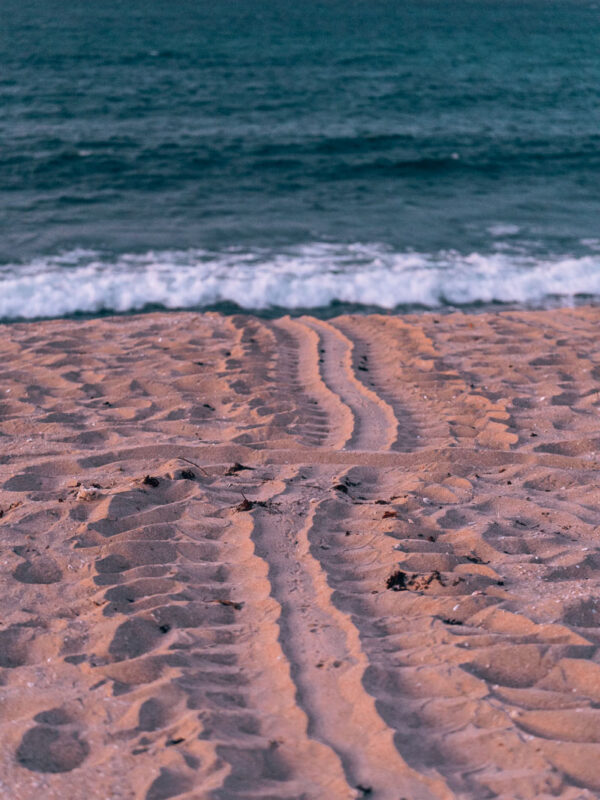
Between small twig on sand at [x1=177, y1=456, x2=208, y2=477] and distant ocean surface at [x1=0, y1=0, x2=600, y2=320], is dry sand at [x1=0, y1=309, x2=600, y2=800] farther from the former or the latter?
distant ocean surface at [x1=0, y1=0, x2=600, y2=320]

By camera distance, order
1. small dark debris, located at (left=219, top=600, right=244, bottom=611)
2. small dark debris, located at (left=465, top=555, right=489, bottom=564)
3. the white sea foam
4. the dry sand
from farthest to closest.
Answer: the white sea foam, small dark debris, located at (left=465, top=555, right=489, bottom=564), small dark debris, located at (left=219, top=600, right=244, bottom=611), the dry sand

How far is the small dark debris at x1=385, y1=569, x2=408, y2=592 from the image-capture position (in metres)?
3.21

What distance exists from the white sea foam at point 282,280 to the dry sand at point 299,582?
130 inches

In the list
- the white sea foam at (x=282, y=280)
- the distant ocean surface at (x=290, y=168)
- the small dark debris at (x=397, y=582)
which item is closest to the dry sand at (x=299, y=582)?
the small dark debris at (x=397, y=582)

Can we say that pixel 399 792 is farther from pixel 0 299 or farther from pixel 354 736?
pixel 0 299

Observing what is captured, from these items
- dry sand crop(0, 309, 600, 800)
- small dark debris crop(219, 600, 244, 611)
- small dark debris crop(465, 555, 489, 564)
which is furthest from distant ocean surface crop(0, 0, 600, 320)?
small dark debris crop(219, 600, 244, 611)

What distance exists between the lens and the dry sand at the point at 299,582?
2.34 m

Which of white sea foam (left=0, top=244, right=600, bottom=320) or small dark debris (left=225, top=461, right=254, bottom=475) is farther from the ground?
small dark debris (left=225, top=461, right=254, bottom=475)

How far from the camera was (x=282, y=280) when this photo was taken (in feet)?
32.0

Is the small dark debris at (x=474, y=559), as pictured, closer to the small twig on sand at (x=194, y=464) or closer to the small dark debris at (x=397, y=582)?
the small dark debris at (x=397, y=582)

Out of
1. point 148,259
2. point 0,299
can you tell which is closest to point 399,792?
point 0,299

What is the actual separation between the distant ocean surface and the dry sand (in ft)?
13.1

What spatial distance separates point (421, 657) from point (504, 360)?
3943 millimetres

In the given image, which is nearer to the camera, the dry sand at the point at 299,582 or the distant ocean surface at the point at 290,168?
the dry sand at the point at 299,582
